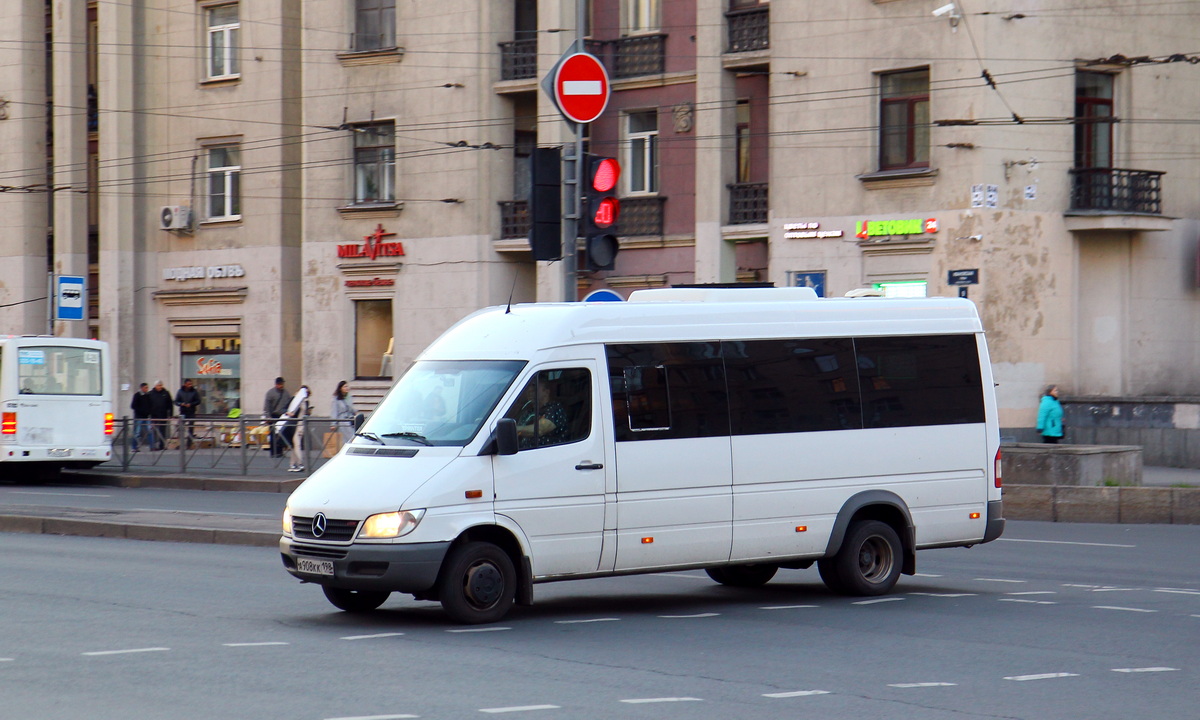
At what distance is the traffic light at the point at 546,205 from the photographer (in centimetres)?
1420

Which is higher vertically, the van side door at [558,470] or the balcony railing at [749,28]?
the balcony railing at [749,28]

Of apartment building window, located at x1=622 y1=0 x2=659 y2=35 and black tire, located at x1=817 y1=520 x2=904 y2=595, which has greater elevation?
apartment building window, located at x1=622 y1=0 x2=659 y2=35

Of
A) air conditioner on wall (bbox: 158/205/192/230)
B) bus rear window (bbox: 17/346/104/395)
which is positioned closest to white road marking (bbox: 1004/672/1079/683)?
bus rear window (bbox: 17/346/104/395)

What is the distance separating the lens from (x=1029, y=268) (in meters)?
29.1

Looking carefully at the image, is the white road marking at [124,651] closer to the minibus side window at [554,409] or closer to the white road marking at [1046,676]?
the minibus side window at [554,409]

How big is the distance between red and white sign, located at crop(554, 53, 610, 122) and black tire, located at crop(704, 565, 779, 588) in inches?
181

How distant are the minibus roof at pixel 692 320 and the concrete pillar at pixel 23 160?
33.9m

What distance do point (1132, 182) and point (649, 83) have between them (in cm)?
985

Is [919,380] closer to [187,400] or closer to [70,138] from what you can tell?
[187,400]

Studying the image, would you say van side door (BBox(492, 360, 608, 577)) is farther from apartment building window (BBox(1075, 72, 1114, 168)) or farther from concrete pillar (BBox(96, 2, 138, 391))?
concrete pillar (BBox(96, 2, 138, 391))

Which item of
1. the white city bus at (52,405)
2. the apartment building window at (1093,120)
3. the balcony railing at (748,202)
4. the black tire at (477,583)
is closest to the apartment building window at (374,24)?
the balcony railing at (748,202)

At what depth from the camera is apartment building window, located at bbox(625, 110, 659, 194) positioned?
33344mm

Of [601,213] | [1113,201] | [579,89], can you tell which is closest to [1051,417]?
[1113,201]

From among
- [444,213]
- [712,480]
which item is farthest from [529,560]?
[444,213]
